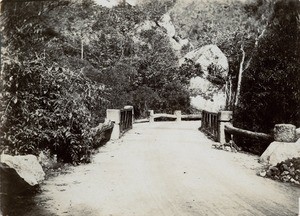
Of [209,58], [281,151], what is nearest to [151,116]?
[209,58]

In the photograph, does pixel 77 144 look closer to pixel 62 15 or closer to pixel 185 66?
pixel 62 15

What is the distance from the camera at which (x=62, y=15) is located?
6.50 meters

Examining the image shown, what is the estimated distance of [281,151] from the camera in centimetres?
639

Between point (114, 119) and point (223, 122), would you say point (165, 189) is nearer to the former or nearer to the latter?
point (223, 122)

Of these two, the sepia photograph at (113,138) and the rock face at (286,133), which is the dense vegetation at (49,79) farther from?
the rock face at (286,133)

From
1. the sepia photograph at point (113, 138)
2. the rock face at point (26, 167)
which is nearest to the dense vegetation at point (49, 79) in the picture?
the sepia photograph at point (113, 138)

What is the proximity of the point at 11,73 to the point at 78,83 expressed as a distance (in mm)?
1576

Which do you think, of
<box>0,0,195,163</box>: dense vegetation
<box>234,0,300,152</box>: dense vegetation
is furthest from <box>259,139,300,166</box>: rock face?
<box>0,0,195,163</box>: dense vegetation

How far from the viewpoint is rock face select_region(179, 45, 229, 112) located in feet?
55.2

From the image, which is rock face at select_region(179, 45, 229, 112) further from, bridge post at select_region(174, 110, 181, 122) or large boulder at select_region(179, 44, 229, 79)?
bridge post at select_region(174, 110, 181, 122)

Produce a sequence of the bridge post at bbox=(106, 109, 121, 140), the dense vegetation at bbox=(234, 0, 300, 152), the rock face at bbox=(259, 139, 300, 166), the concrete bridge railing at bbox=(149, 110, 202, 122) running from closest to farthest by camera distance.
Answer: the rock face at bbox=(259, 139, 300, 166), the dense vegetation at bbox=(234, 0, 300, 152), the bridge post at bbox=(106, 109, 121, 140), the concrete bridge railing at bbox=(149, 110, 202, 122)

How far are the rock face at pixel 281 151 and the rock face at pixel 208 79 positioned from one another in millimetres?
9756

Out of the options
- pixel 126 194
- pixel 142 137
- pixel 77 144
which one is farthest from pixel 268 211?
pixel 142 137

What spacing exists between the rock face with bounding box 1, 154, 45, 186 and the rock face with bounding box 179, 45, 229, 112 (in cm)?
1190
